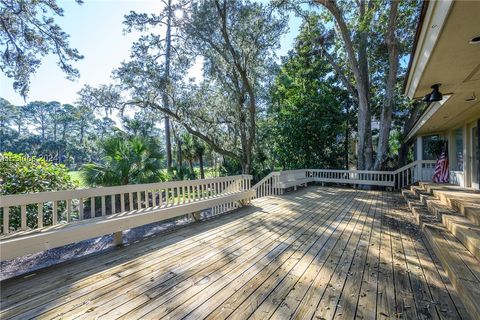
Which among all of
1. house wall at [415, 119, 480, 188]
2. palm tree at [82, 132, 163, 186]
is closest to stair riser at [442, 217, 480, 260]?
house wall at [415, 119, 480, 188]

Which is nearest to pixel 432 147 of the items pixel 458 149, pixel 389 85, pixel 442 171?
pixel 458 149

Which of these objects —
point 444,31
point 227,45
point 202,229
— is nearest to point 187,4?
point 227,45

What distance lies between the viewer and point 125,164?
6.70 meters

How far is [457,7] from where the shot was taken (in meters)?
1.55

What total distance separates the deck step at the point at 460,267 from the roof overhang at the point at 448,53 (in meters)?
1.95

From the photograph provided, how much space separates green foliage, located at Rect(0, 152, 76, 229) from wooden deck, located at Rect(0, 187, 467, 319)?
103 inches

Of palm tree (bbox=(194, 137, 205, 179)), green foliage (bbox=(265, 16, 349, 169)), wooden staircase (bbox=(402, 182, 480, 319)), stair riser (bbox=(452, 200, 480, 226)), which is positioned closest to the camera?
wooden staircase (bbox=(402, 182, 480, 319))

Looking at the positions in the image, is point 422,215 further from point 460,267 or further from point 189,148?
point 189,148

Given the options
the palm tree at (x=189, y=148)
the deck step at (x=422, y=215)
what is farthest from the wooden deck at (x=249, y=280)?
the palm tree at (x=189, y=148)

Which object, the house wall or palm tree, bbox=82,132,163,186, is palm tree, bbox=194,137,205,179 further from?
the house wall

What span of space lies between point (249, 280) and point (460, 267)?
6.20ft

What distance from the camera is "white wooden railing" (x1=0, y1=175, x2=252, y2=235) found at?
8.66 feet

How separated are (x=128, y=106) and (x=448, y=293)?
12060mm

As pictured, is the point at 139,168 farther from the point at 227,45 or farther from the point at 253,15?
the point at 253,15
